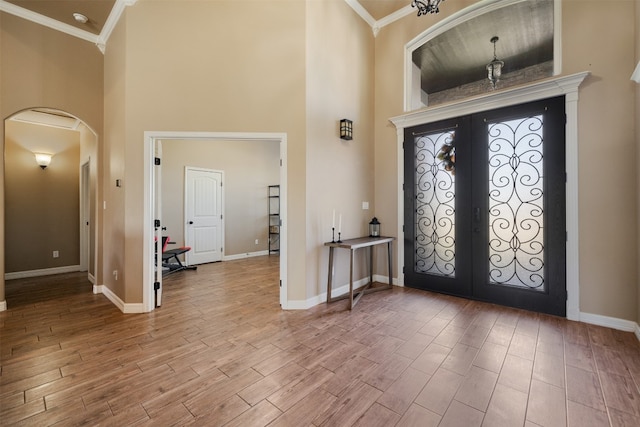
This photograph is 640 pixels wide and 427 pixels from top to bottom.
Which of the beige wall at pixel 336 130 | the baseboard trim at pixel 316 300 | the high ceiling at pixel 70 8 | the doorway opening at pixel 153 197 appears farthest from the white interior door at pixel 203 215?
the beige wall at pixel 336 130

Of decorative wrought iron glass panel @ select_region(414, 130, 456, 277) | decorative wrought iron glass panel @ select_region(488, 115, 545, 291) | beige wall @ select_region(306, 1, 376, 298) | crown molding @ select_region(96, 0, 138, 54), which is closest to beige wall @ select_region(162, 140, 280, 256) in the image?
crown molding @ select_region(96, 0, 138, 54)

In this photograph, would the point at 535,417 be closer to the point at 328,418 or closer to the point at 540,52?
the point at 328,418

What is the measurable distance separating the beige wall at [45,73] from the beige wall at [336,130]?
10.3 ft

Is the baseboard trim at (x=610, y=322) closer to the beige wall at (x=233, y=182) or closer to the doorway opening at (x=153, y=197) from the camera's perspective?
the doorway opening at (x=153, y=197)

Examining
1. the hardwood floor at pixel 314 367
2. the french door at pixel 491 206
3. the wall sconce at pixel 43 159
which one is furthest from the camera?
the wall sconce at pixel 43 159

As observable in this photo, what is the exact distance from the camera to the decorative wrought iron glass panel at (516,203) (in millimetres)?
3076

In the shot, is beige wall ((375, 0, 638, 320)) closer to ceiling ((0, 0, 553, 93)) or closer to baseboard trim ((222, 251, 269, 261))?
ceiling ((0, 0, 553, 93))

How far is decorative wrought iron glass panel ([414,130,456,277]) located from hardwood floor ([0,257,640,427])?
689 millimetres

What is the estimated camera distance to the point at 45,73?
360cm

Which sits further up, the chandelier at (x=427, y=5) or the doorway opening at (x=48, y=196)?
the chandelier at (x=427, y=5)

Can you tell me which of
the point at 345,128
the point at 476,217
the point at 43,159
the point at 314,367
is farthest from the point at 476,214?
the point at 43,159

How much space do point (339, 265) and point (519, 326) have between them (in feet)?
6.71

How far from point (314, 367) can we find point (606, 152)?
3458mm

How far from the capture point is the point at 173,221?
5820 mm
